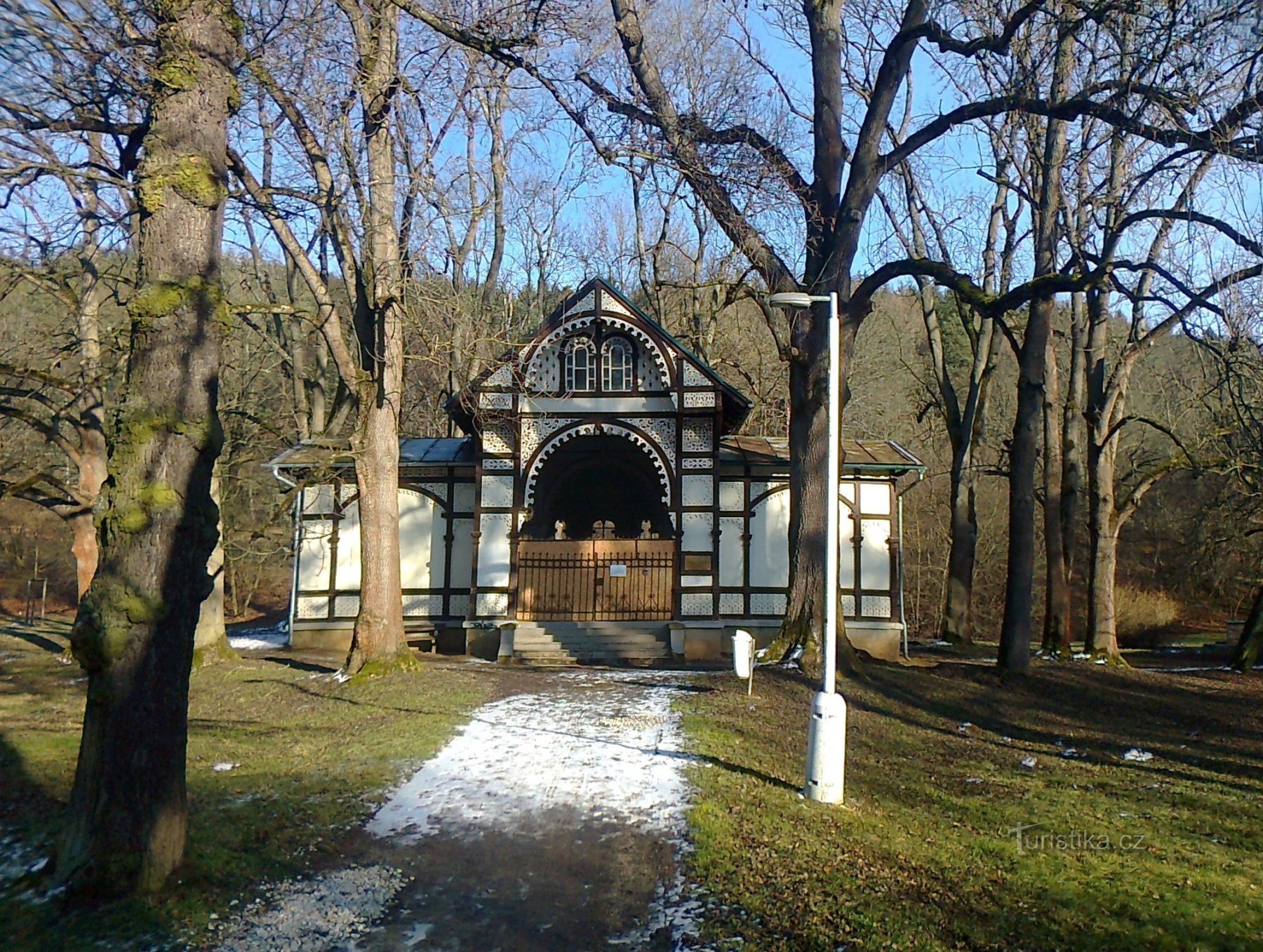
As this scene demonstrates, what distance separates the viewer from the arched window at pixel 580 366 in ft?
68.1

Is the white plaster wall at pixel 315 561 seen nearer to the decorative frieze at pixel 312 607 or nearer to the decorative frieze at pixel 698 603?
the decorative frieze at pixel 312 607

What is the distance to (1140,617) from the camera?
3212 cm

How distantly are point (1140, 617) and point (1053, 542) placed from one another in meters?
14.8

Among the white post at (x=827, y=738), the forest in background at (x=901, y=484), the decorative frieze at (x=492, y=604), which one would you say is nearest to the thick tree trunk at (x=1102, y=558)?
the forest in background at (x=901, y=484)

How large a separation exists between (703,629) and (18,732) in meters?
12.8

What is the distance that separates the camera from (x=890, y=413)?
114ft

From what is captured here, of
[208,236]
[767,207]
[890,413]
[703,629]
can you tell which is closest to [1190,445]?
[703,629]

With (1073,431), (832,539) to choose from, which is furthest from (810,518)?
(1073,431)

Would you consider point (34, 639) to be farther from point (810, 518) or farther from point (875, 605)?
point (875, 605)

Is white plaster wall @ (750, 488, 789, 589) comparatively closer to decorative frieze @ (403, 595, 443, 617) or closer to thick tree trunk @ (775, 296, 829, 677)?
thick tree trunk @ (775, 296, 829, 677)

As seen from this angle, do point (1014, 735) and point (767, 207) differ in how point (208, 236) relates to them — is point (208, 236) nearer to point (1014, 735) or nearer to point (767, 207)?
point (767, 207)

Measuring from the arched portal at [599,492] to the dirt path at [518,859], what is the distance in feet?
43.1

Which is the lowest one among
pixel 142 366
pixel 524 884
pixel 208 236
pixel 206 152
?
pixel 524 884

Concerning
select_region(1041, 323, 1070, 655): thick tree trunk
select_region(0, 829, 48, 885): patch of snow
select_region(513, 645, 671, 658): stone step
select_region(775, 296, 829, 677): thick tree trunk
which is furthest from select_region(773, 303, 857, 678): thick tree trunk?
select_region(0, 829, 48, 885): patch of snow
